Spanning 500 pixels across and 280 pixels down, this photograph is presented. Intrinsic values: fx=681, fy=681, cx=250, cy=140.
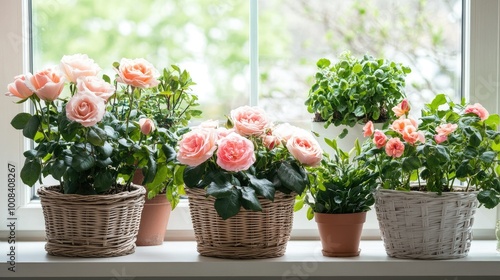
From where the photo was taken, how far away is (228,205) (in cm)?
154

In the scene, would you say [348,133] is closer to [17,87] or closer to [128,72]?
[128,72]

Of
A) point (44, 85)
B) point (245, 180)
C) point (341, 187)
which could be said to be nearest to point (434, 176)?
point (341, 187)

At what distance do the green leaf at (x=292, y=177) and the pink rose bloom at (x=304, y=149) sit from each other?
26 mm

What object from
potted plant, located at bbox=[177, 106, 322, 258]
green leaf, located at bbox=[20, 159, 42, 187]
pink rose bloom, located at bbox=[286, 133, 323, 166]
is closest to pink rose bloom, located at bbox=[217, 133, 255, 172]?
potted plant, located at bbox=[177, 106, 322, 258]

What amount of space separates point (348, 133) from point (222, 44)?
1.78ft

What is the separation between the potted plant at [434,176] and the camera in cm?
161

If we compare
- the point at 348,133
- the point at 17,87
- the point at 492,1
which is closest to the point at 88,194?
the point at 17,87

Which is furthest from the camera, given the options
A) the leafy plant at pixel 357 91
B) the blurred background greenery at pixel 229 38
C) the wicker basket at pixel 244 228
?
the blurred background greenery at pixel 229 38

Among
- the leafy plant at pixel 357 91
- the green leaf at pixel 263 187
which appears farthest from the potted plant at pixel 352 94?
the green leaf at pixel 263 187

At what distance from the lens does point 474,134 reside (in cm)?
161

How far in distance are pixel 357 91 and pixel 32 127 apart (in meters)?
0.82

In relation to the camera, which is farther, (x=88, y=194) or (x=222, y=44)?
(x=222, y=44)

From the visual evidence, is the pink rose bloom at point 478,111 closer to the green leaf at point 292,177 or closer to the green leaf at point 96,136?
the green leaf at point 292,177

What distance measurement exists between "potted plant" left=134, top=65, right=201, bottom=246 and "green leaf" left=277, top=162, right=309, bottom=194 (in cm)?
26
